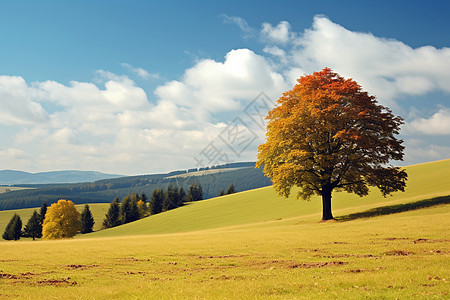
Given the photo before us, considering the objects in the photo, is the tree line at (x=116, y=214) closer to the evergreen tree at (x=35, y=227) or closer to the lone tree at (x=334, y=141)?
the evergreen tree at (x=35, y=227)

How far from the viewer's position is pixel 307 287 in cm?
1056

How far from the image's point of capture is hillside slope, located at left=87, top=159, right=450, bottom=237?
50812 mm

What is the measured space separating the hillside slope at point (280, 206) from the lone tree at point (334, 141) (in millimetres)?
8542

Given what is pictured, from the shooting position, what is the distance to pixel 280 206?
65438 millimetres

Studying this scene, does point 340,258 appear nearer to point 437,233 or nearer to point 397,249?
point 397,249

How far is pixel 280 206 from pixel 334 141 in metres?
30.2

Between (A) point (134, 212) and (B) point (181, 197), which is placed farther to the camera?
(B) point (181, 197)

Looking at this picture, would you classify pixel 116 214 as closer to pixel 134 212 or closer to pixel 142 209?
pixel 134 212

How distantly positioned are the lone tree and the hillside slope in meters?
8.54

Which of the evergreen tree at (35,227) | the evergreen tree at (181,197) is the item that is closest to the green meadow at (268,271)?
the evergreen tree at (181,197)

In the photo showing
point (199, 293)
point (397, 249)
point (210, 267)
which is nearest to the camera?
point (199, 293)

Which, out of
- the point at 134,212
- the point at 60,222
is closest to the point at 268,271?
the point at 60,222

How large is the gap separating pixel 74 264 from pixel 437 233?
23274 millimetres

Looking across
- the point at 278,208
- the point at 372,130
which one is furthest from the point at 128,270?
the point at 278,208
